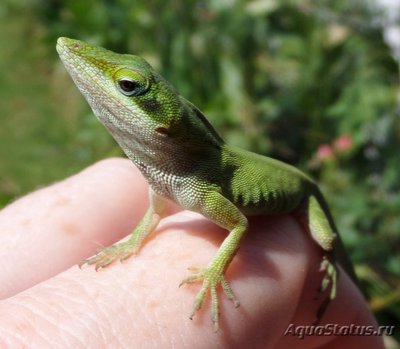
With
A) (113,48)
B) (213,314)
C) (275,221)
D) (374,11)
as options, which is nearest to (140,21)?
(113,48)

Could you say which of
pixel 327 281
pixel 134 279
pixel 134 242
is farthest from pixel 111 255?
pixel 327 281

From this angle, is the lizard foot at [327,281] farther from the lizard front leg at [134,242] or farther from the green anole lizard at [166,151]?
the lizard front leg at [134,242]

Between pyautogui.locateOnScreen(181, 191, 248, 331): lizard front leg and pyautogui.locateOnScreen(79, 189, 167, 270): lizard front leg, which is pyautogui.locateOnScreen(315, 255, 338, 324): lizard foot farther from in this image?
pyautogui.locateOnScreen(79, 189, 167, 270): lizard front leg

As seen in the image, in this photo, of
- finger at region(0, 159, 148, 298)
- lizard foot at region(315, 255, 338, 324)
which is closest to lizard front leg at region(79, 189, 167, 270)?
finger at region(0, 159, 148, 298)

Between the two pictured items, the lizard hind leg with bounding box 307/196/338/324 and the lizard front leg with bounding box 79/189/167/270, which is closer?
the lizard front leg with bounding box 79/189/167/270

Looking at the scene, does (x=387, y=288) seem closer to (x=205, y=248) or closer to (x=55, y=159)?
(x=205, y=248)

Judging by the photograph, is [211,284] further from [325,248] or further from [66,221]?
[325,248]

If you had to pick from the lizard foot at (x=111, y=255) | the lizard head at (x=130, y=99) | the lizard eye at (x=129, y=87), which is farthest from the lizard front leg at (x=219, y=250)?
the lizard eye at (x=129, y=87)
